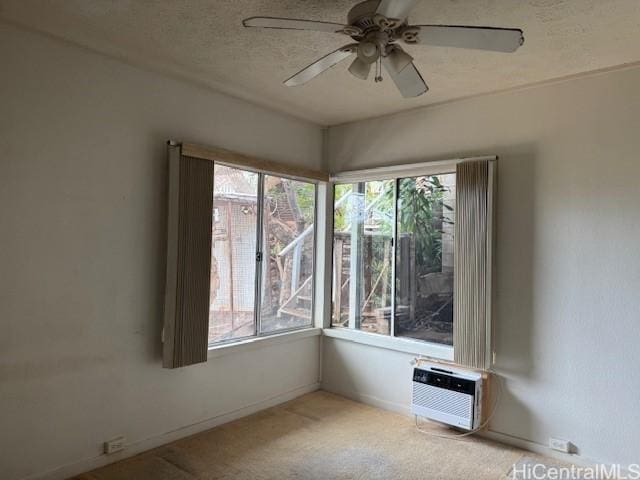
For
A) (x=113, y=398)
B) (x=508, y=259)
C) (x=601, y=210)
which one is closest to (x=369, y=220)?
(x=508, y=259)

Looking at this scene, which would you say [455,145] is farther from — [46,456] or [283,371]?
[46,456]

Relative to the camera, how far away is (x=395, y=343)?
142 inches

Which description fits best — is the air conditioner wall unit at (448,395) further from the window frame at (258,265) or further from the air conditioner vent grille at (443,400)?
the window frame at (258,265)

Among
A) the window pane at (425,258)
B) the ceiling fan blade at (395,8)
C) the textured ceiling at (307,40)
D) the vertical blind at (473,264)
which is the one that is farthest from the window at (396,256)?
the ceiling fan blade at (395,8)

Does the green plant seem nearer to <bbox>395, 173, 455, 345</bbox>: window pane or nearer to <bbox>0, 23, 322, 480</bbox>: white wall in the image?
<bbox>395, 173, 455, 345</bbox>: window pane

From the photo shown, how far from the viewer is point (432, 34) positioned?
1.76 m

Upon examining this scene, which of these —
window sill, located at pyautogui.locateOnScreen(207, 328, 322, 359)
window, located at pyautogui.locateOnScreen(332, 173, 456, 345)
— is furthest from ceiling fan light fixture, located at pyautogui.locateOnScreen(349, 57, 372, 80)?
window sill, located at pyautogui.locateOnScreen(207, 328, 322, 359)

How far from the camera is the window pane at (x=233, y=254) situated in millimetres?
3307

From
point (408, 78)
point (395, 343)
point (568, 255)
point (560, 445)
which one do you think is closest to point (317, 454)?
point (395, 343)

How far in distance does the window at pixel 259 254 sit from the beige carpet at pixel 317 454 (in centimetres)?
76

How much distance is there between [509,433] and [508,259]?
124cm

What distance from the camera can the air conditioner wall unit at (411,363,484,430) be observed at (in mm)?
3047

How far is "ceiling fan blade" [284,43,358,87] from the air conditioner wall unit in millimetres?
2334

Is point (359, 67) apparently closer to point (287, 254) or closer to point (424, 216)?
point (424, 216)
